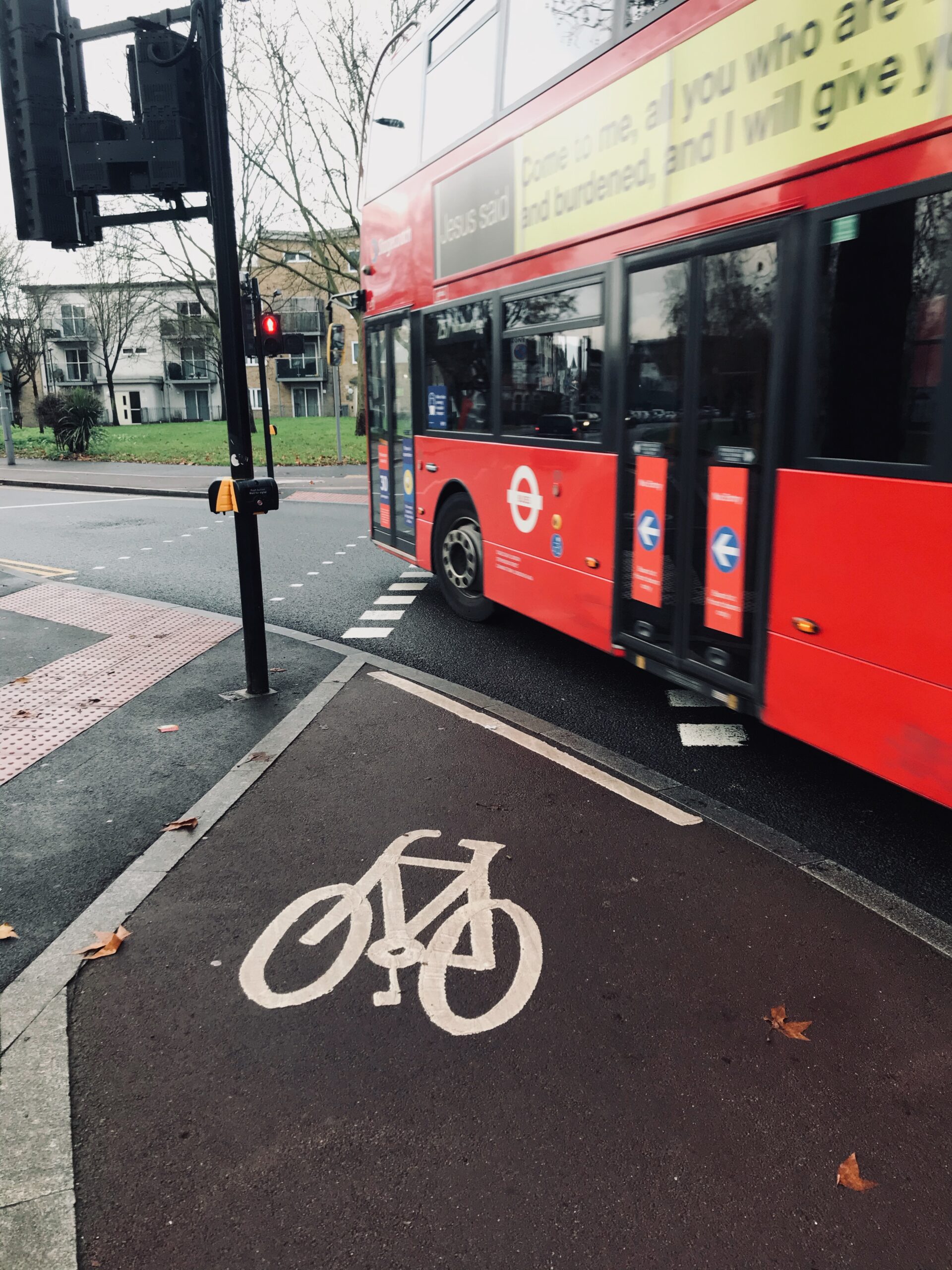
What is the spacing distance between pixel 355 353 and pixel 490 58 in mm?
61640

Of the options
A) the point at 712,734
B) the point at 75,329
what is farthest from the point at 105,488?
the point at 75,329

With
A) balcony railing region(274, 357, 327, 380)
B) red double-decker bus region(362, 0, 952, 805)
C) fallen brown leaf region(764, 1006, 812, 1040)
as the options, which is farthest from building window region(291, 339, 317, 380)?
fallen brown leaf region(764, 1006, 812, 1040)

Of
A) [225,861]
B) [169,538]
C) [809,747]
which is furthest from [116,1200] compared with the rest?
[169,538]

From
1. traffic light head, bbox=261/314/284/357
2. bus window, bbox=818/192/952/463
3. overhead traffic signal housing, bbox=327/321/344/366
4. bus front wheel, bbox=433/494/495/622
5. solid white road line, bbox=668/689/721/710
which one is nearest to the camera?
bus window, bbox=818/192/952/463

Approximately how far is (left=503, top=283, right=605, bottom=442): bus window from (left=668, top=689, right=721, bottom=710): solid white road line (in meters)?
1.84

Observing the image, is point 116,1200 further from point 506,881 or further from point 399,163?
point 399,163

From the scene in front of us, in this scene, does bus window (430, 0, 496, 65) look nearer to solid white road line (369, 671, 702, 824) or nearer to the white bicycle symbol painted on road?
solid white road line (369, 671, 702, 824)

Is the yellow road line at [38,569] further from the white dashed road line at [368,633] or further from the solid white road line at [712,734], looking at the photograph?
the solid white road line at [712,734]

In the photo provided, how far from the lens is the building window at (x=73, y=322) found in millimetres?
84438

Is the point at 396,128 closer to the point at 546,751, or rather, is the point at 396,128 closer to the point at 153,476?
the point at 546,751

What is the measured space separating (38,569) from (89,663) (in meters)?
4.86

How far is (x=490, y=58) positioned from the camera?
6750 mm

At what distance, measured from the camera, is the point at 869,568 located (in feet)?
13.0

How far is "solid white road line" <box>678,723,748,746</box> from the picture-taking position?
5.61 meters
